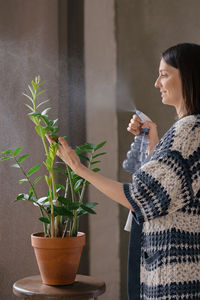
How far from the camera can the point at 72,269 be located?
1.56 meters

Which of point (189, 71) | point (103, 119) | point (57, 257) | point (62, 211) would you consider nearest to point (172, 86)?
point (189, 71)

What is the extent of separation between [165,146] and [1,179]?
Answer: 1.02m

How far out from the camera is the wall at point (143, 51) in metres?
2.13

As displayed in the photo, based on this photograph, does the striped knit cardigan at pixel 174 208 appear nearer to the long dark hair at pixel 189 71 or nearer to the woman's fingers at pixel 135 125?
the long dark hair at pixel 189 71

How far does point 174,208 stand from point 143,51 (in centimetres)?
122

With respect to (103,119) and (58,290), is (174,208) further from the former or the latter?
(103,119)

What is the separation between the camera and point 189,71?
128 cm

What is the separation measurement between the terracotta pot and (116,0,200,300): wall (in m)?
0.68

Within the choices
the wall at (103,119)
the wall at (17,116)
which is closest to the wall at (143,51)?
the wall at (103,119)

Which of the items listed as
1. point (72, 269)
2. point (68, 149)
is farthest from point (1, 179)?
point (68, 149)

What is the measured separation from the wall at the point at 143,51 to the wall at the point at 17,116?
0.39 meters

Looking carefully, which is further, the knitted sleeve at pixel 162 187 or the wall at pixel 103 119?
the wall at pixel 103 119

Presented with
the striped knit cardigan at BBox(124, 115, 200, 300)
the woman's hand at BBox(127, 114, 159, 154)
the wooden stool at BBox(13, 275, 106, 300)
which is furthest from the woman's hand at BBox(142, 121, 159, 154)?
the wooden stool at BBox(13, 275, 106, 300)

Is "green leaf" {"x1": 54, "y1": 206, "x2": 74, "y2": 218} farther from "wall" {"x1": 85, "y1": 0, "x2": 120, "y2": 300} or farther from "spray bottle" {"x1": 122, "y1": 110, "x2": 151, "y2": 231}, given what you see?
"wall" {"x1": 85, "y1": 0, "x2": 120, "y2": 300}
